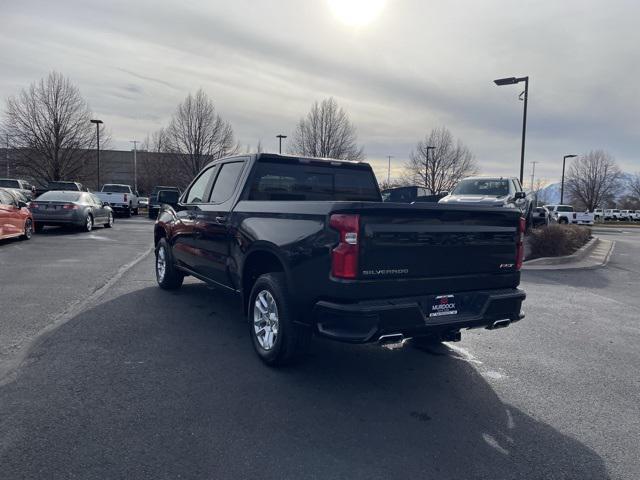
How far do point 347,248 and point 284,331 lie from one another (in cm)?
105

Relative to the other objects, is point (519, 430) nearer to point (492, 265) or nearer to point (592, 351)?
point (492, 265)

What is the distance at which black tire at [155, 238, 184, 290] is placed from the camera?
7391mm

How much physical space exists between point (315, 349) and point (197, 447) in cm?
220

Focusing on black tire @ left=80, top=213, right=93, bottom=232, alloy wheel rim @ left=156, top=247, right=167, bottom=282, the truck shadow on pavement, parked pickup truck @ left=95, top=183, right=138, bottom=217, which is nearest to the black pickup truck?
the truck shadow on pavement

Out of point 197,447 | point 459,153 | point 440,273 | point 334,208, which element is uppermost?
point 459,153

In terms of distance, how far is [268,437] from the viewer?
3.14m

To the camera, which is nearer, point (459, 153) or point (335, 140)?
point (335, 140)

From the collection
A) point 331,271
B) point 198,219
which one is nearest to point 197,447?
point 331,271

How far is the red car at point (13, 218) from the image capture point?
12773 millimetres

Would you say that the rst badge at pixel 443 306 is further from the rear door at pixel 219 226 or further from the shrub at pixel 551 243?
the shrub at pixel 551 243

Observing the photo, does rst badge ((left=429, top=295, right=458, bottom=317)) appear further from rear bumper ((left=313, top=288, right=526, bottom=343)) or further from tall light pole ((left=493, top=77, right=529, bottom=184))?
tall light pole ((left=493, top=77, right=529, bottom=184))

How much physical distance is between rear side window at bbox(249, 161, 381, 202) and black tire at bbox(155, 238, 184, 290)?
8.91 ft

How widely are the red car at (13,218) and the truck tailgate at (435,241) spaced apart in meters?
12.5

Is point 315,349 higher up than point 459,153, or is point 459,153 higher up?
point 459,153
